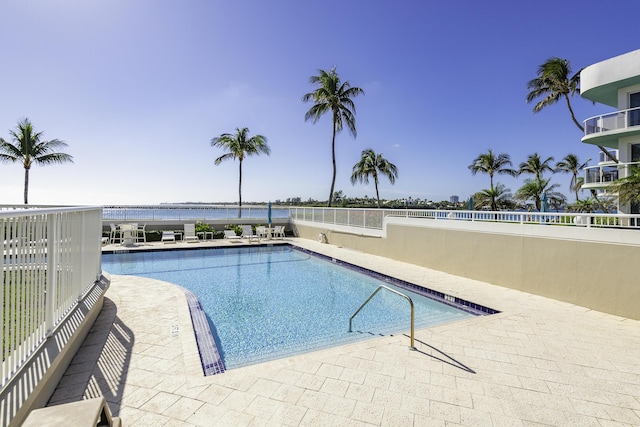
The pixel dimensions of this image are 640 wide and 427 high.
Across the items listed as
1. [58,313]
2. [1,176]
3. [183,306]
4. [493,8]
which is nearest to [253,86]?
[493,8]

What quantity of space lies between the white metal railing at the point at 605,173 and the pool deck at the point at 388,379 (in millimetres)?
10504

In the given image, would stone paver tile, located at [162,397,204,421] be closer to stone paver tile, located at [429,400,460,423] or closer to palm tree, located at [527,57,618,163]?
stone paver tile, located at [429,400,460,423]

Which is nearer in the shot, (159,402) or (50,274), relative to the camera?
(159,402)

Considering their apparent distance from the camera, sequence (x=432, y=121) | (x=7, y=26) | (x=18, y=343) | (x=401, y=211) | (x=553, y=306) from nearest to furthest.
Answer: (x=18, y=343) < (x=553, y=306) < (x=7, y=26) < (x=401, y=211) < (x=432, y=121)

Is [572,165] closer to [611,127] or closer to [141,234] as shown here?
[611,127]

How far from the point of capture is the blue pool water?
16.4 ft

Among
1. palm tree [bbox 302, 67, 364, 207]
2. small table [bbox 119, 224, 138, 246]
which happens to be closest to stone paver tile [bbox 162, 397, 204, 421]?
small table [bbox 119, 224, 138, 246]

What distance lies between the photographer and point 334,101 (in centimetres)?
1827

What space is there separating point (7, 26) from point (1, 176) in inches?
542

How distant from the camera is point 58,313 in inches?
131

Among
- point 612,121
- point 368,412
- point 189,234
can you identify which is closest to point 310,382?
point 368,412

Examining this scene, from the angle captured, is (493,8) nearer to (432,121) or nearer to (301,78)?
(432,121)

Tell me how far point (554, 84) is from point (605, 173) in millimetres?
8618

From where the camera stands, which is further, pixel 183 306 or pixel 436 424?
pixel 183 306
